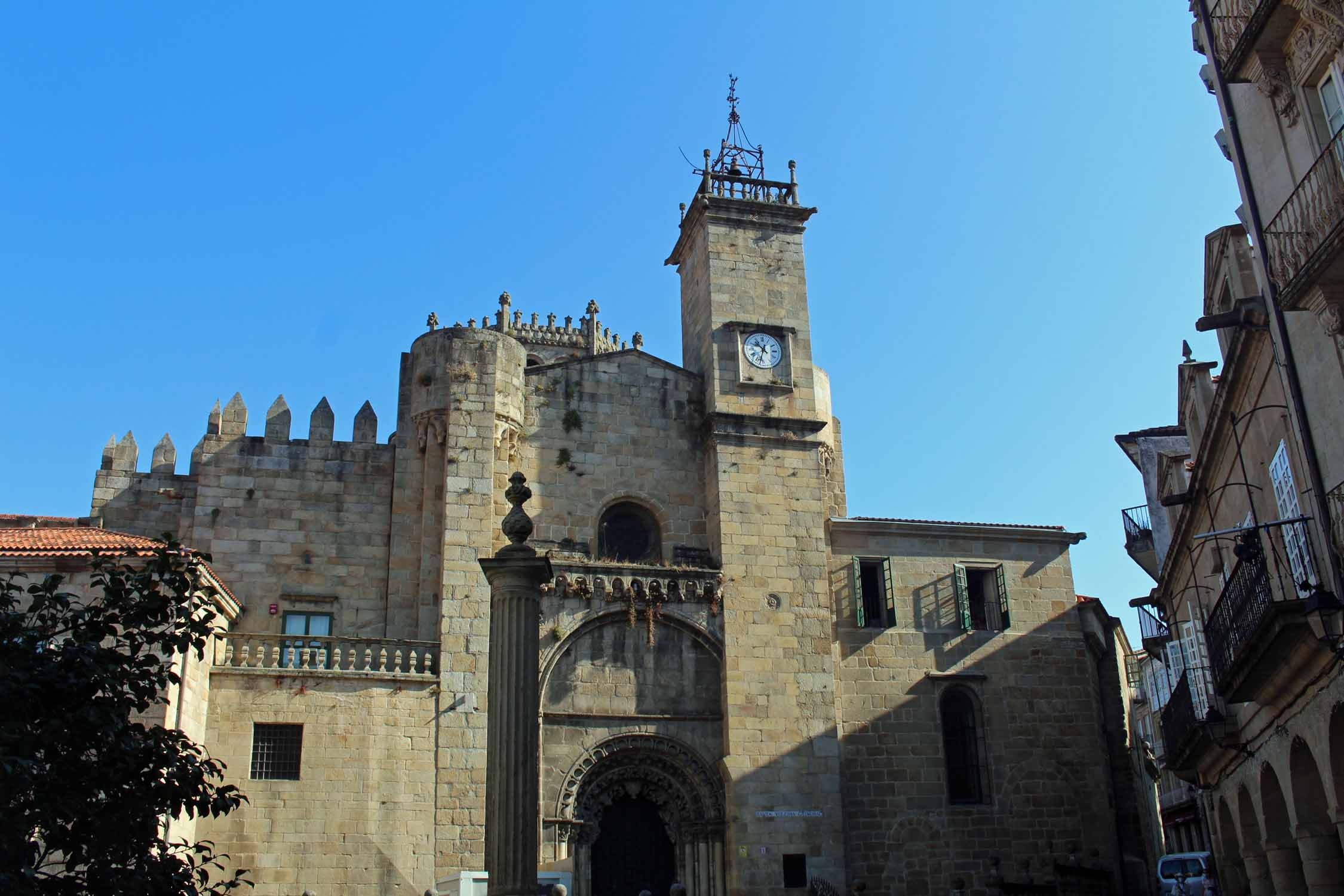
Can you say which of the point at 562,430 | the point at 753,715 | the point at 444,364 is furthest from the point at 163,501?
the point at 753,715

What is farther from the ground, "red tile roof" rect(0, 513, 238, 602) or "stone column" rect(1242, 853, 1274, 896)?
"red tile roof" rect(0, 513, 238, 602)

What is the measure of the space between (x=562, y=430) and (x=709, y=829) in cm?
853

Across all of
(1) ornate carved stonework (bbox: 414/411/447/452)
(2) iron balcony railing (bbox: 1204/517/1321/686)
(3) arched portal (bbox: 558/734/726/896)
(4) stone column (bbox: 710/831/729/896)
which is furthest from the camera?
(1) ornate carved stonework (bbox: 414/411/447/452)

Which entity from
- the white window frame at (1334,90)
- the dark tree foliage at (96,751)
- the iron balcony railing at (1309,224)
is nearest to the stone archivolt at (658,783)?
the dark tree foliage at (96,751)

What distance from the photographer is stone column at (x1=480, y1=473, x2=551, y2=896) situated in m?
11.5

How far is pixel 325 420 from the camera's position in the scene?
24.7 metres

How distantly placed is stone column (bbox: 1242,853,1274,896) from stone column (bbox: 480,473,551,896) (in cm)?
1157

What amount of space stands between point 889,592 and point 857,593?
0.78m

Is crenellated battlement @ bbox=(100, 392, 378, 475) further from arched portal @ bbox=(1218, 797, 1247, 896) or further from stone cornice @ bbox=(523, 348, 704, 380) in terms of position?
arched portal @ bbox=(1218, 797, 1247, 896)

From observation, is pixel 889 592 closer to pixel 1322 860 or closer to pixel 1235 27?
pixel 1322 860

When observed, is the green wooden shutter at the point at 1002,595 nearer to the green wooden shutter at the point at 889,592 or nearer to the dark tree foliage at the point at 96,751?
the green wooden shutter at the point at 889,592

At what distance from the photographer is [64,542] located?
19.5 metres

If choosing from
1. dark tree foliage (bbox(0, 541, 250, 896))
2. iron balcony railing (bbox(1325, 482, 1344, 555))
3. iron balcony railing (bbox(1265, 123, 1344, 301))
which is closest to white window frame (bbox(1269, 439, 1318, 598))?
iron balcony railing (bbox(1325, 482, 1344, 555))

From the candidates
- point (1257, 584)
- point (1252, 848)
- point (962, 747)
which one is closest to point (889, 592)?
point (962, 747)
